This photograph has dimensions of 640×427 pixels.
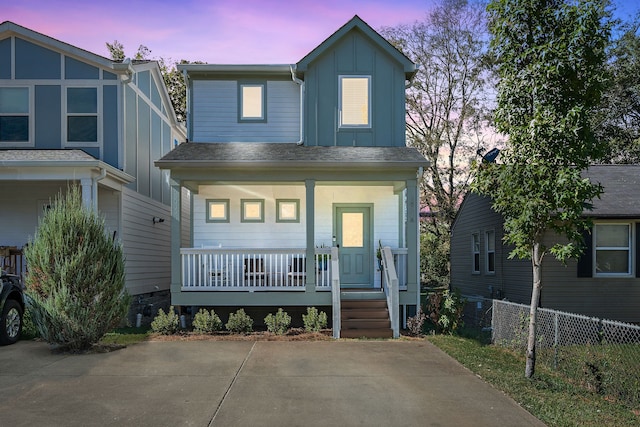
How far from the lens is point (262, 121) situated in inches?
562

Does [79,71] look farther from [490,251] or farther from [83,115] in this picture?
[490,251]

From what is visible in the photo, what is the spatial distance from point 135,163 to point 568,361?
1154 cm

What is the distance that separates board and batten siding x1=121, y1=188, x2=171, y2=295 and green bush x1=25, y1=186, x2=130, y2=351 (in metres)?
4.41

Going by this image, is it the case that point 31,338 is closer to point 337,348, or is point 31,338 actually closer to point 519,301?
point 337,348

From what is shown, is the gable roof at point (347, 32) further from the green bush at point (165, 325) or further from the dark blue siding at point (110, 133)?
the green bush at point (165, 325)

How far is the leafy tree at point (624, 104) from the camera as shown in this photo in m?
24.6

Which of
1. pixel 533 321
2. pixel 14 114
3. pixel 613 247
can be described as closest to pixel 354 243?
pixel 613 247

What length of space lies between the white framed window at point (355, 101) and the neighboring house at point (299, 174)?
25 millimetres

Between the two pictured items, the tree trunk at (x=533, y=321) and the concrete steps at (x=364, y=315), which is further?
the concrete steps at (x=364, y=315)

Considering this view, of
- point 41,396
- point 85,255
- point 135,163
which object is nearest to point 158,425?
point 41,396

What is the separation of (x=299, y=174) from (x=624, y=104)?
65.2 feet

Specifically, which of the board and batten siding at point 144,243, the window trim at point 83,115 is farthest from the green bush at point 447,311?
the window trim at point 83,115

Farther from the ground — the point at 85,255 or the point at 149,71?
the point at 149,71

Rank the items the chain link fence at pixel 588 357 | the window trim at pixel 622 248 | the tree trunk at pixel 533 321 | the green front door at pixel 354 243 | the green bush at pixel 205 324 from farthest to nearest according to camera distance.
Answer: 1. the green front door at pixel 354 243
2. the window trim at pixel 622 248
3. the green bush at pixel 205 324
4. the tree trunk at pixel 533 321
5. the chain link fence at pixel 588 357
